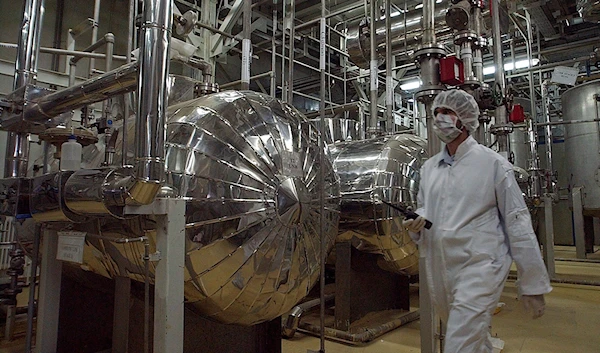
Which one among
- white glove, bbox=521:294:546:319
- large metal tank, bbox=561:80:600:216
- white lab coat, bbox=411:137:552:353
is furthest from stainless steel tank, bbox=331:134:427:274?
large metal tank, bbox=561:80:600:216

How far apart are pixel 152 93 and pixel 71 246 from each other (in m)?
0.76

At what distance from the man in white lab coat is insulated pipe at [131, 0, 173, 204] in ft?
3.27

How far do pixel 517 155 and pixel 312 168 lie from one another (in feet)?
22.1

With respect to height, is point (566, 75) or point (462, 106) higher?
point (566, 75)

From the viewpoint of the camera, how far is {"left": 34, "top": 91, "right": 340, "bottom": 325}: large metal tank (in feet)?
4.93

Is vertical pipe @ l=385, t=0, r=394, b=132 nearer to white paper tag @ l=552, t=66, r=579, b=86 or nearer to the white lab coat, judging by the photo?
the white lab coat

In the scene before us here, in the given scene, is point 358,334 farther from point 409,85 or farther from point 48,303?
point 409,85

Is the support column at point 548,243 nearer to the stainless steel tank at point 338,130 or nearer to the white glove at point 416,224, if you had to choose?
the stainless steel tank at point 338,130

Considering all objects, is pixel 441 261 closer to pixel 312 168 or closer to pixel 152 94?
pixel 312 168

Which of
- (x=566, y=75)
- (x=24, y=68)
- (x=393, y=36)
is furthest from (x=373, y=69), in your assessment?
(x=566, y=75)

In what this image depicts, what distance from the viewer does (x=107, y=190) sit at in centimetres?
133

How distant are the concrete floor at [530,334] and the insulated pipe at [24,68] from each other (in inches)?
50.2

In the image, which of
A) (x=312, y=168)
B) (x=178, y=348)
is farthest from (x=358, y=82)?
(x=178, y=348)

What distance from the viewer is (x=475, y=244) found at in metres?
1.51
